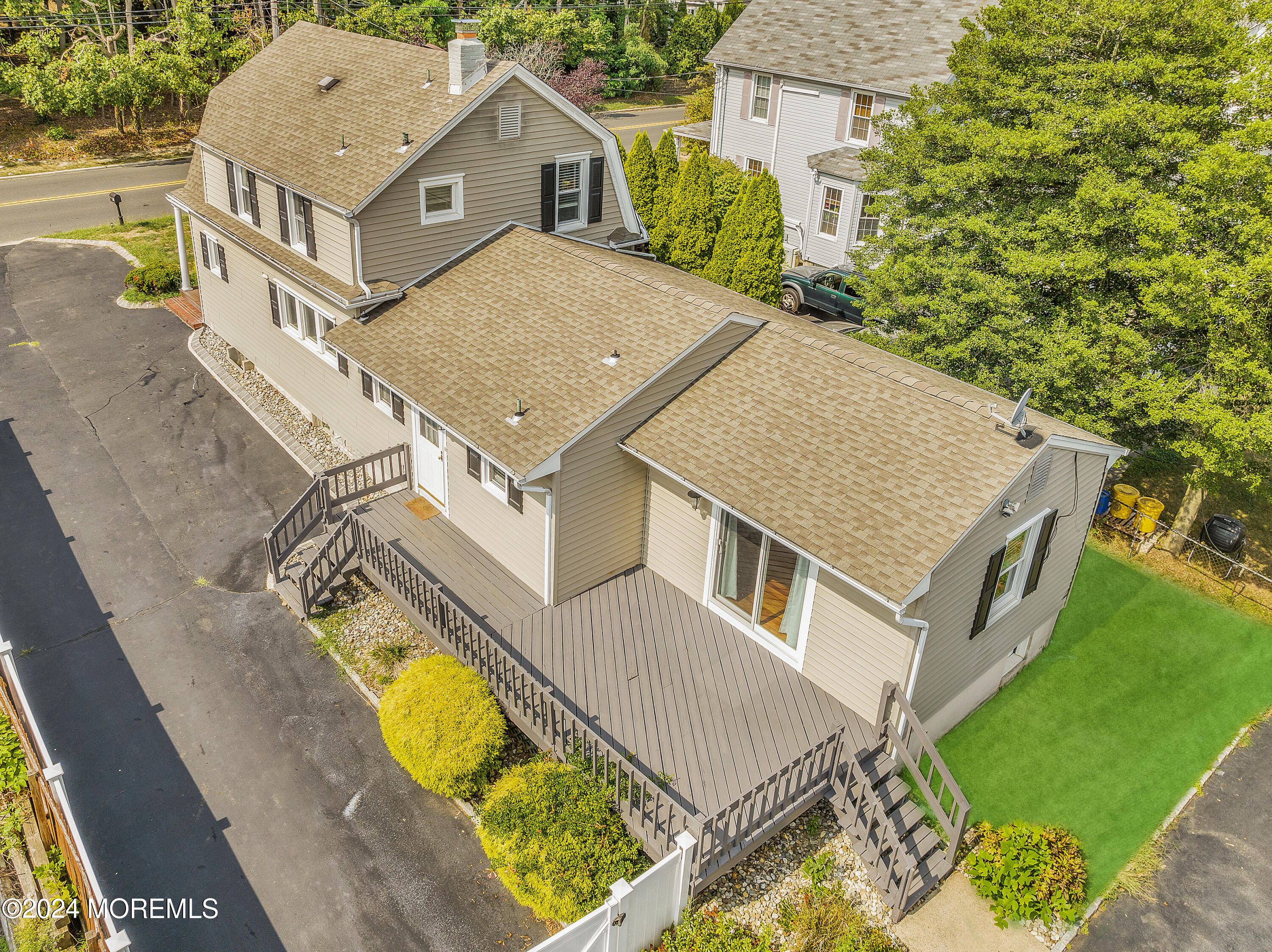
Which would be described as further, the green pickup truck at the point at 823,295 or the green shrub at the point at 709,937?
the green pickup truck at the point at 823,295

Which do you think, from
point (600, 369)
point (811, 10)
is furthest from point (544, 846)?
A: point (811, 10)

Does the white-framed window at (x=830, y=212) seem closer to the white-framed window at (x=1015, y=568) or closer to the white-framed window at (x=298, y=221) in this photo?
the white-framed window at (x=298, y=221)

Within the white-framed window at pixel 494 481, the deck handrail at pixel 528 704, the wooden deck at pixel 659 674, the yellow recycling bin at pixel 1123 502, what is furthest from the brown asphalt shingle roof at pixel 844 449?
the yellow recycling bin at pixel 1123 502

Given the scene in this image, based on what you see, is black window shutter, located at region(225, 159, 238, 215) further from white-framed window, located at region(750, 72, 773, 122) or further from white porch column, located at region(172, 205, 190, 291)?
white-framed window, located at region(750, 72, 773, 122)

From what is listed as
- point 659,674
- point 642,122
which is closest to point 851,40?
point 642,122

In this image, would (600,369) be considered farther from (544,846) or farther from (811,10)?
(811,10)

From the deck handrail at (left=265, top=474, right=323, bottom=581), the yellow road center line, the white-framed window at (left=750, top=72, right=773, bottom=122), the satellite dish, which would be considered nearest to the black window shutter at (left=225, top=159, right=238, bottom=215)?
the deck handrail at (left=265, top=474, right=323, bottom=581)
